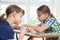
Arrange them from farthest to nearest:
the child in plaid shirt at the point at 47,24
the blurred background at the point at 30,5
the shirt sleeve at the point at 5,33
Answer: the blurred background at the point at 30,5 < the child in plaid shirt at the point at 47,24 < the shirt sleeve at the point at 5,33

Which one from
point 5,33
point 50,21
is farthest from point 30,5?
point 5,33

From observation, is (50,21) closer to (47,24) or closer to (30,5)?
(47,24)

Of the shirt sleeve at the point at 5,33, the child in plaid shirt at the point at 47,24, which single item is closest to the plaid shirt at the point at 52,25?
the child in plaid shirt at the point at 47,24

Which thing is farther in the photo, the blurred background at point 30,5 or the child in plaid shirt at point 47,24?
the blurred background at point 30,5

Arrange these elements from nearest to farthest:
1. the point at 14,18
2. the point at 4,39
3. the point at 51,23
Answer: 1. the point at 4,39
2. the point at 14,18
3. the point at 51,23

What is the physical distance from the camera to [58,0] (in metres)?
3.22

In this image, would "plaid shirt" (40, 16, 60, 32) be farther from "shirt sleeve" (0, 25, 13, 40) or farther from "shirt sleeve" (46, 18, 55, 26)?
"shirt sleeve" (0, 25, 13, 40)

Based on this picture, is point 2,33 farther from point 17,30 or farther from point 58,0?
point 58,0

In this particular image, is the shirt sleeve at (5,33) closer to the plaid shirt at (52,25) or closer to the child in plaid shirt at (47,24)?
the child in plaid shirt at (47,24)

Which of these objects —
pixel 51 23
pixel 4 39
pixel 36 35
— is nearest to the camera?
pixel 4 39

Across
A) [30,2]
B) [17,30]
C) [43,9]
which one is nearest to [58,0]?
[30,2]

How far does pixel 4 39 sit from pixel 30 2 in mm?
1599

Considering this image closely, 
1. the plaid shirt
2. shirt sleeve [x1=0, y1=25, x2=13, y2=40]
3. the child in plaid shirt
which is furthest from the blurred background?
shirt sleeve [x1=0, y1=25, x2=13, y2=40]

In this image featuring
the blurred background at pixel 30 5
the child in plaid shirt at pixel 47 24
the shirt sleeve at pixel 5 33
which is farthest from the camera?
the blurred background at pixel 30 5
